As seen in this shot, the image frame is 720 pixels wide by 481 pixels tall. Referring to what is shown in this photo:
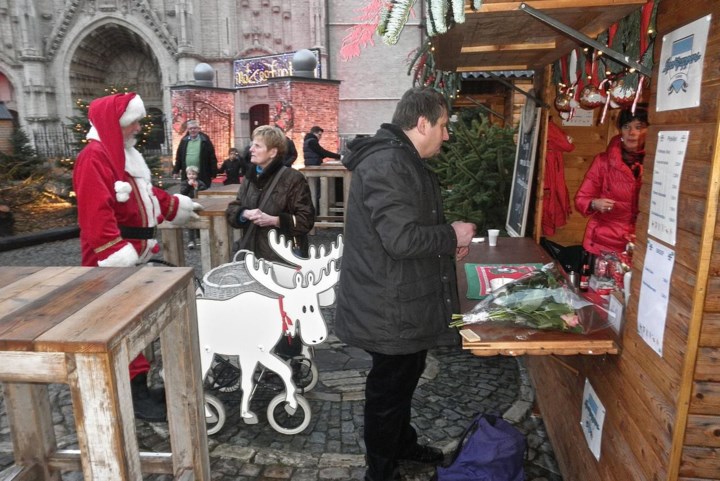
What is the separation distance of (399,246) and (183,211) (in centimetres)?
235

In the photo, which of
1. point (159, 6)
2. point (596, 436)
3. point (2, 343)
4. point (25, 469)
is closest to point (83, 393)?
point (2, 343)

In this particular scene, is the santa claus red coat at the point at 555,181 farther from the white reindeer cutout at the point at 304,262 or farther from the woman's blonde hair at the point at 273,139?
the woman's blonde hair at the point at 273,139

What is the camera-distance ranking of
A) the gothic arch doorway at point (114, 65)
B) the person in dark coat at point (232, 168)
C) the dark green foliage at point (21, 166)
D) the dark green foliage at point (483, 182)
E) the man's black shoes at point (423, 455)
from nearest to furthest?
the man's black shoes at point (423, 455), the dark green foliage at point (483, 182), the dark green foliage at point (21, 166), the person in dark coat at point (232, 168), the gothic arch doorway at point (114, 65)

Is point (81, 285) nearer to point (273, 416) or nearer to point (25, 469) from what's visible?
point (25, 469)

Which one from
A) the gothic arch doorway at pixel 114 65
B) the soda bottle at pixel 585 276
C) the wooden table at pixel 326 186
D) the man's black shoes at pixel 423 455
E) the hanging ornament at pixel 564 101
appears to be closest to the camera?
the soda bottle at pixel 585 276

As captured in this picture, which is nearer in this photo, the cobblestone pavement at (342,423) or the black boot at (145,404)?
the cobblestone pavement at (342,423)

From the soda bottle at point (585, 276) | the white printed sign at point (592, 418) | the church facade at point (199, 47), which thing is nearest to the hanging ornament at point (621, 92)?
the soda bottle at point (585, 276)

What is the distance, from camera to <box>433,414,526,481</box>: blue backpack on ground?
2615 millimetres

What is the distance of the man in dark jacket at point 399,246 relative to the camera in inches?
87.9

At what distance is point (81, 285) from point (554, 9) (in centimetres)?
222

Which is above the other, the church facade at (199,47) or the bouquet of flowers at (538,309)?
the church facade at (199,47)

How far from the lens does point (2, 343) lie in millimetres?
1514

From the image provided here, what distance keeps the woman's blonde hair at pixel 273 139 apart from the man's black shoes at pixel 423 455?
2221mm

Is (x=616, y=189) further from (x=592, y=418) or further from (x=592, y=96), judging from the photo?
(x=592, y=418)
